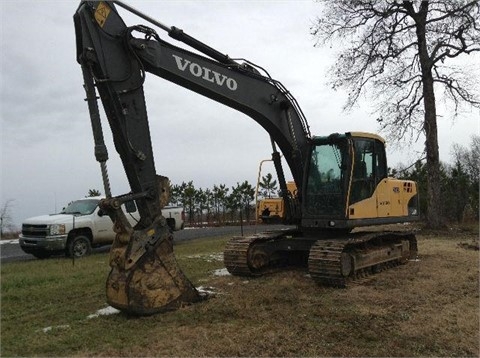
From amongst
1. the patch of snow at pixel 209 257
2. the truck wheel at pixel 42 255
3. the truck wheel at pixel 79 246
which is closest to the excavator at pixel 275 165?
the patch of snow at pixel 209 257

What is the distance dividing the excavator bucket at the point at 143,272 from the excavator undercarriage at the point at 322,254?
260cm

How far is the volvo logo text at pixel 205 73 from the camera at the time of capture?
7018 millimetres

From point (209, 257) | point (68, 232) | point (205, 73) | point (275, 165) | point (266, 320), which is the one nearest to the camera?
point (266, 320)

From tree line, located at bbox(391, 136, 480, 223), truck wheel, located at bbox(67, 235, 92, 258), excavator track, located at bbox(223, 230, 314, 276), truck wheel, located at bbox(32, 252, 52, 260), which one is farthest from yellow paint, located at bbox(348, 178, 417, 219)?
tree line, located at bbox(391, 136, 480, 223)

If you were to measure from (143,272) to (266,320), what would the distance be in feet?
5.47

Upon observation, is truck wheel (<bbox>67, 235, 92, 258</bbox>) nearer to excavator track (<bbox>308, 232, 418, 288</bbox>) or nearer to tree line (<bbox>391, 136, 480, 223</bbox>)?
excavator track (<bbox>308, 232, 418, 288</bbox>)

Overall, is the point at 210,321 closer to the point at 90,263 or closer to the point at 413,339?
the point at 413,339

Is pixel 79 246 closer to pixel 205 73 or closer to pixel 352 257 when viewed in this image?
pixel 205 73

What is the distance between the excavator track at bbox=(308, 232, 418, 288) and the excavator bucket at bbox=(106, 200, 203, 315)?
261cm

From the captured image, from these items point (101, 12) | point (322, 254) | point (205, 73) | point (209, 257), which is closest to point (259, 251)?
point (322, 254)

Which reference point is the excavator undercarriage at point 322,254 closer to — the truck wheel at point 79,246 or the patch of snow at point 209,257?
the patch of snow at point 209,257

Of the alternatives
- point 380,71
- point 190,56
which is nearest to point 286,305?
point 190,56

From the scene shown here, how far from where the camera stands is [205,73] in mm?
7332

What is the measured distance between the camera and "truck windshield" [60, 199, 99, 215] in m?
14.1
